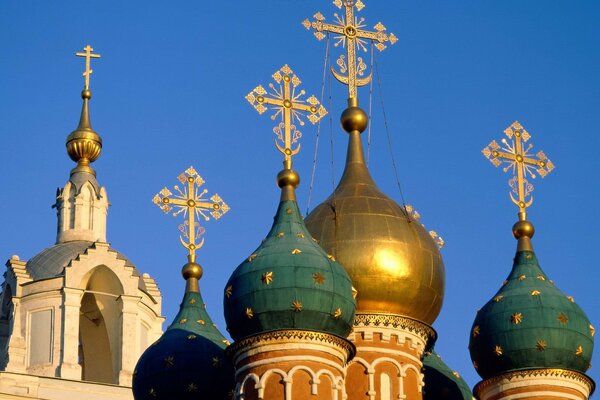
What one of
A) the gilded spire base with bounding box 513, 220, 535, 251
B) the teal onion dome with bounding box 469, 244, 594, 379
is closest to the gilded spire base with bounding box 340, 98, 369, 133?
the gilded spire base with bounding box 513, 220, 535, 251

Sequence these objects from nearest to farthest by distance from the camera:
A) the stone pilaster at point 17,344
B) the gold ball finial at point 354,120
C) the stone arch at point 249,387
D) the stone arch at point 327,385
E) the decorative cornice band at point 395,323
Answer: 1. the stone arch at point 327,385
2. the stone arch at point 249,387
3. the decorative cornice band at point 395,323
4. the gold ball finial at point 354,120
5. the stone pilaster at point 17,344

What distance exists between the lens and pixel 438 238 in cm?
6006

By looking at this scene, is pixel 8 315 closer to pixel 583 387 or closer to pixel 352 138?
pixel 352 138

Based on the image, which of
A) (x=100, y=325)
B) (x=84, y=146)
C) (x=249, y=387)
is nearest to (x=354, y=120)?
(x=249, y=387)

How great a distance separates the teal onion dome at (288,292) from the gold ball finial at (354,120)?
198 inches

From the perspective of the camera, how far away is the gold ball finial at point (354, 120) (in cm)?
5919

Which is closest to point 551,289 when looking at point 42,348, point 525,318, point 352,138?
point 525,318

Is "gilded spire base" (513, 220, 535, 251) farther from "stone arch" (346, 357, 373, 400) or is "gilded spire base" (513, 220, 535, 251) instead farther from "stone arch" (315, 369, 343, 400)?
"stone arch" (315, 369, 343, 400)

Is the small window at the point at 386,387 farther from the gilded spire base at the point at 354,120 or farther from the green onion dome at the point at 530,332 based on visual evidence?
the gilded spire base at the point at 354,120

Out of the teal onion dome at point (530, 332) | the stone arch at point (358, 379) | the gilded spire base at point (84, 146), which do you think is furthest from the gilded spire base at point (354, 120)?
the gilded spire base at point (84, 146)

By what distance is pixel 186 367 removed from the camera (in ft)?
190

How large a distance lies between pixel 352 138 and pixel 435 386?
5120 mm

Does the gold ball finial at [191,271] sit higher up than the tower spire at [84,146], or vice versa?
the tower spire at [84,146]

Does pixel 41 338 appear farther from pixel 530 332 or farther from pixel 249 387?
pixel 249 387
